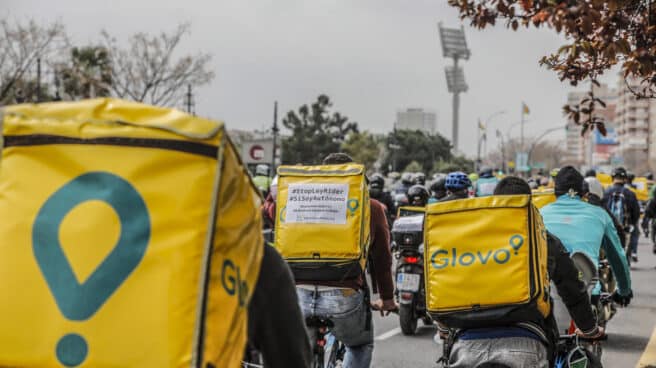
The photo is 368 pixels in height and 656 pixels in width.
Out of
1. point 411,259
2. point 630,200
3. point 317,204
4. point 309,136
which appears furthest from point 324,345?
point 309,136

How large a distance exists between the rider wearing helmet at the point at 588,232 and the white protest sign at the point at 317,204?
1.61 metres

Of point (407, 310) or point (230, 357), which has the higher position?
point (230, 357)

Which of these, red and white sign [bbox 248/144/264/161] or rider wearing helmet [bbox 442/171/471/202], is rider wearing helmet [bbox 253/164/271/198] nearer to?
red and white sign [bbox 248/144/264/161]

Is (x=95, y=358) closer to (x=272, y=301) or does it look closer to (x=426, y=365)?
(x=272, y=301)

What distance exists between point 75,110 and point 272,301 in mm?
594

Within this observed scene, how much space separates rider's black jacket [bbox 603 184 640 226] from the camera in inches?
672

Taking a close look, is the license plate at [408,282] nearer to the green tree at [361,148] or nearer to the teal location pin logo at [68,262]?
the teal location pin logo at [68,262]

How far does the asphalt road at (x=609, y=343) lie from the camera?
8633 millimetres

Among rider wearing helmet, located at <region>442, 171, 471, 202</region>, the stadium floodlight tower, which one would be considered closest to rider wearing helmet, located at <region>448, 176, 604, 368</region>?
rider wearing helmet, located at <region>442, 171, 471, 202</region>

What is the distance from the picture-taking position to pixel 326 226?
5.36 m

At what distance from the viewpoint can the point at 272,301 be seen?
6.81 ft

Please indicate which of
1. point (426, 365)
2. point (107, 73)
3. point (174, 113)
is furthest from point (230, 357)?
point (107, 73)

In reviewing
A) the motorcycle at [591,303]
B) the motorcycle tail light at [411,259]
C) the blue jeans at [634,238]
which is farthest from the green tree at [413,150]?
the motorcycle at [591,303]

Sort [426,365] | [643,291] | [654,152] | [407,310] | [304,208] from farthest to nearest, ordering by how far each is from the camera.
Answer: [654,152]
[643,291]
[407,310]
[426,365]
[304,208]
